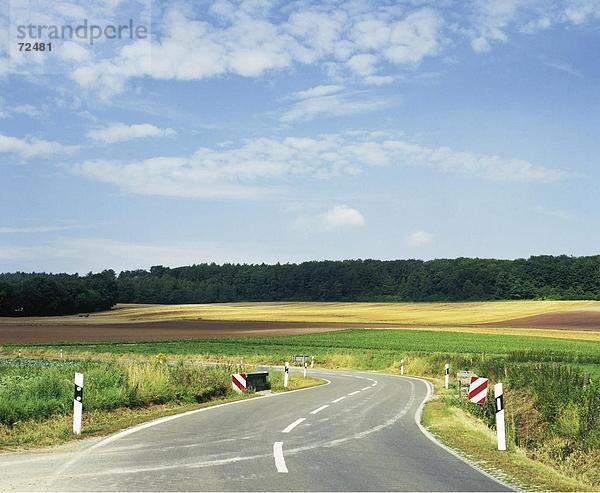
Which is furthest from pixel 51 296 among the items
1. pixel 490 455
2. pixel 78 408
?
pixel 490 455

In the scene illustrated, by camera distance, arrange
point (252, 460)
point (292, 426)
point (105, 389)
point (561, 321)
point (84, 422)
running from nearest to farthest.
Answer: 1. point (252, 460)
2. point (84, 422)
3. point (292, 426)
4. point (105, 389)
5. point (561, 321)

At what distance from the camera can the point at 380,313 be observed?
104812 mm

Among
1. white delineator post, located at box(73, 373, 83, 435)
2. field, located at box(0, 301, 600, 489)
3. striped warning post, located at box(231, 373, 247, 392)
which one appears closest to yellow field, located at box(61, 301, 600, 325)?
field, located at box(0, 301, 600, 489)

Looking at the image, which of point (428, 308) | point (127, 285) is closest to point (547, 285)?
point (428, 308)

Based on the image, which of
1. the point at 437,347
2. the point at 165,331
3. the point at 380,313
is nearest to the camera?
the point at 437,347

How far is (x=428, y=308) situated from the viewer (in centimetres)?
11231

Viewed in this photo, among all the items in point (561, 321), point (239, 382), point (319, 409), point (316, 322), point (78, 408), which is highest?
point (78, 408)

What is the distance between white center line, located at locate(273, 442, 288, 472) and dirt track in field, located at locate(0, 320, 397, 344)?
53393 millimetres

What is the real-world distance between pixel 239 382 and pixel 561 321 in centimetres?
6538

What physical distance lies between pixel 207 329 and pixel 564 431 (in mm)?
62706

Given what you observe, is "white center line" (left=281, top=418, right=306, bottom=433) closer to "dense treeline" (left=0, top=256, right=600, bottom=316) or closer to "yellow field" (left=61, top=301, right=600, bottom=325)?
"yellow field" (left=61, top=301, right=600, bottom=325)

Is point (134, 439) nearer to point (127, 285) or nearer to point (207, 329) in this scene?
point (207, 329)

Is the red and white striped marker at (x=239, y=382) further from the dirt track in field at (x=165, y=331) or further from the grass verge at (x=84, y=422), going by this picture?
the dirt track in field at (x=165, y=331)

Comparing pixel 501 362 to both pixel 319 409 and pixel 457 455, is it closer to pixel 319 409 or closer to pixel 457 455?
pixel 319 409
